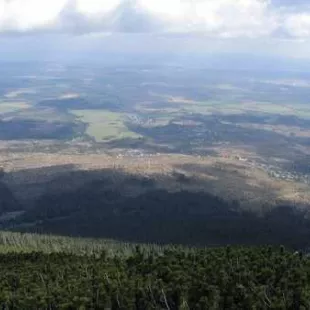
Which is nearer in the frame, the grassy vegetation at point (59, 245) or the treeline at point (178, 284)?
the treeline at point (178, 284)

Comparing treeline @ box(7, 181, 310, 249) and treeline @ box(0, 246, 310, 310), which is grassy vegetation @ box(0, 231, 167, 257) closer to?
treeline @ box(7, 181, 310, 249)

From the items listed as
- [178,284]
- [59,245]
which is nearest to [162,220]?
[59,245]

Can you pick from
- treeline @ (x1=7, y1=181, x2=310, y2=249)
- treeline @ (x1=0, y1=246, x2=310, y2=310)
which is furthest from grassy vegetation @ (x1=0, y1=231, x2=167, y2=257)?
treeline @ (x1=0, y1=246, x2=310, y2=310)

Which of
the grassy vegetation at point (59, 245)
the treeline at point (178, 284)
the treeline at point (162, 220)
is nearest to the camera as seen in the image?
the treeline at point (178, 284)

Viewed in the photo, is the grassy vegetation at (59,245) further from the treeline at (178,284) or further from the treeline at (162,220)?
the treeline at (178,284)

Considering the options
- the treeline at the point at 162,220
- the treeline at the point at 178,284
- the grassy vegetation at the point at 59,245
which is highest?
the treeline at the point at 178,284

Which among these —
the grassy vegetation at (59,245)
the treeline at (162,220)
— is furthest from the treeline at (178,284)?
the treeline at (162,220)
